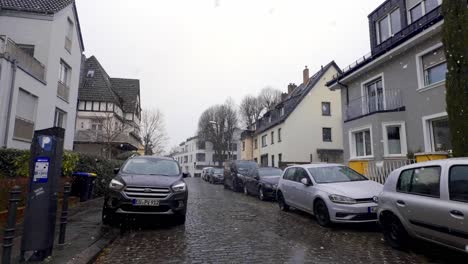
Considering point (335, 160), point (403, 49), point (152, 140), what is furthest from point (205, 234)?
point (152, 140)

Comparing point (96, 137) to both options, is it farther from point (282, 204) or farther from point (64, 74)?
point (282, 204)

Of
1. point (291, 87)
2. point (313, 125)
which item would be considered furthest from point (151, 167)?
point (291, 87)

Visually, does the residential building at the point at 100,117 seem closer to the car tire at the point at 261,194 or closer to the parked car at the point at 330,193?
the car tire at the point at 261,194

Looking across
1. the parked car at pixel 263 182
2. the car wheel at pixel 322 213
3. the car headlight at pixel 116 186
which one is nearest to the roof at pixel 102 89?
the parked car at pixel 263 182

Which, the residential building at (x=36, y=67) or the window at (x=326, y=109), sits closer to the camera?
the residential building at (x=36, y=67)

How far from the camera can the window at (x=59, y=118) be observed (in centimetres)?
2075

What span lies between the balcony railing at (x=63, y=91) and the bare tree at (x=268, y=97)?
43269 mm

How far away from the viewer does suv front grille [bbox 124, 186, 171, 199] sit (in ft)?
24.5

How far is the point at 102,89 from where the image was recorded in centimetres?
3550

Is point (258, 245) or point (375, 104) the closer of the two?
point (258, 245)

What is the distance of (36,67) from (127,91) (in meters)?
26.7

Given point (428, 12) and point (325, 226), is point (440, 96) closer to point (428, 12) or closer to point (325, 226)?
point (428, 12)

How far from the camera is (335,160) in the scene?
108 ft

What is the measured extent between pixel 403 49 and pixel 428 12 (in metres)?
1.71
